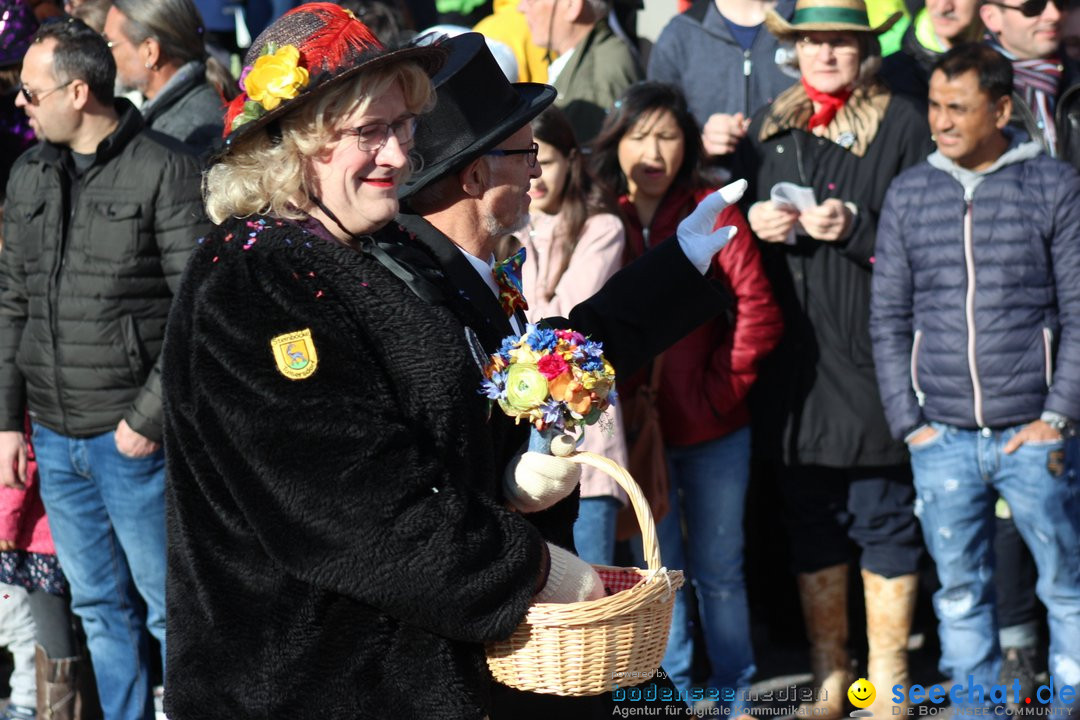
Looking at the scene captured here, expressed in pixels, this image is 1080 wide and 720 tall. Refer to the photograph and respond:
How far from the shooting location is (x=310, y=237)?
2664 millimetres

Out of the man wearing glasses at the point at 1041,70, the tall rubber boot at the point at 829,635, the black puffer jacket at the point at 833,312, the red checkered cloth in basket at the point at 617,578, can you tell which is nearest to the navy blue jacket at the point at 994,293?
the black puffer jacket at the point at 833,312

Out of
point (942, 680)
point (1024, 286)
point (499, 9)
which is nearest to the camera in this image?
point (1024, 286)

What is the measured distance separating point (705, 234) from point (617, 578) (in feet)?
2.88

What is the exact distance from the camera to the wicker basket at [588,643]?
2600 millimetres

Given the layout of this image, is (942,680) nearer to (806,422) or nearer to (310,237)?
(806,422)

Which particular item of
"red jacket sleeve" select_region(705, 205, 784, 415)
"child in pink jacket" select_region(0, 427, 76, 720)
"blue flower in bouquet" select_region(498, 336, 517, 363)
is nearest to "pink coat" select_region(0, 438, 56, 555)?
"child in pink jacket" select_region(0, 427, 76, 720)

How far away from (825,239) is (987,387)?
810mm

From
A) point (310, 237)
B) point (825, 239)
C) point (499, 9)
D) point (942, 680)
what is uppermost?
A: point (310, 237)

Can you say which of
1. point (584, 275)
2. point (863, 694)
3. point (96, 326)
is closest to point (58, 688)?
point (96, 326)

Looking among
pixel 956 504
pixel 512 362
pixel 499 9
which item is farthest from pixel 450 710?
pixel 499 9

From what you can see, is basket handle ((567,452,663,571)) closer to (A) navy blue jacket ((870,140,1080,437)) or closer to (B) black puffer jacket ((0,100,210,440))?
(B) black puffer jacket ((0,100,210,440))

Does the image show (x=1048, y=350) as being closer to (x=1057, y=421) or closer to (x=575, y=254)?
(x=1057, y=421)

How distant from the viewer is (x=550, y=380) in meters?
2.72

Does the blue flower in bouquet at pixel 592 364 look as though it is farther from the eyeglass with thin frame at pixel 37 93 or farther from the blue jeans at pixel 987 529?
the eyeglass with thin frame at pixel 37 93
